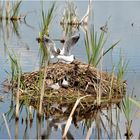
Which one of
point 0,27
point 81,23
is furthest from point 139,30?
point 0,27

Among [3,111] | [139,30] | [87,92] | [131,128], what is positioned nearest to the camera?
[131,128]

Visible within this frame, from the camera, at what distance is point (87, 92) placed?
994 cm

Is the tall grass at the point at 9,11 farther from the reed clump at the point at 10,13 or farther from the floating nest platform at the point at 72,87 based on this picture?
the floating nest platform at the point at 72,87

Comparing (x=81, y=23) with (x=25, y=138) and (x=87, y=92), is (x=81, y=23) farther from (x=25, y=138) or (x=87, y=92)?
(x=25, y=138)

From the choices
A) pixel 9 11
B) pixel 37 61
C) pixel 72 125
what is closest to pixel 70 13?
pixel 9 11

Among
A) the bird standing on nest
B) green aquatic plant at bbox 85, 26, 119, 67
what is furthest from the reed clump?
green aquatic plant at bbox 85, 26, 119, 67

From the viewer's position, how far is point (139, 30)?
21891mm

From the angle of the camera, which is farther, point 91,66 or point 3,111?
point 91,66

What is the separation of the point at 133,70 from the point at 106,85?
2.58 metres

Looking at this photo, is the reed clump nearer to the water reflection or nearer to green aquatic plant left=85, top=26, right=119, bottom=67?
green aquatic plant left=85, top=26, right=119, bottom=67

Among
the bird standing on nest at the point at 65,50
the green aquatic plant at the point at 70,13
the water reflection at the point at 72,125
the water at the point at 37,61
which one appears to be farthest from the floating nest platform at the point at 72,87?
the green aquatic plant at the point at 70,13

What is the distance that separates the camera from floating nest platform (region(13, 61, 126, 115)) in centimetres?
954

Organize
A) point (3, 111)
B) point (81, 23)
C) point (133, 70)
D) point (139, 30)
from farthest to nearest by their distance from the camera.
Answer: point (81, 23) < point (139, 30) < point (133, 70) < point (3, 111)

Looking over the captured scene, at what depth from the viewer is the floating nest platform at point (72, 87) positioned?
954cm
